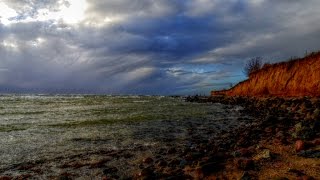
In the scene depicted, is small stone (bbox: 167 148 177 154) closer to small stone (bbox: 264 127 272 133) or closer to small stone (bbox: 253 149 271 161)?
small stone (bbox: 253 149 271 161)

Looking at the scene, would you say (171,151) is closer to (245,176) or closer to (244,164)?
(244,164)

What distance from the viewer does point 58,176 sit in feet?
33.9

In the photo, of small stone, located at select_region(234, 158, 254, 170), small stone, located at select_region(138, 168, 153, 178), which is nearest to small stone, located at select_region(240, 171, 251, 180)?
small stone, located at select_region(234, 158, 254, 170)

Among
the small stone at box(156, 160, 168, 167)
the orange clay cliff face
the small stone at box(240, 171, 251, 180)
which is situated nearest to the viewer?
the small stone at box(240, 171, 251, 180)

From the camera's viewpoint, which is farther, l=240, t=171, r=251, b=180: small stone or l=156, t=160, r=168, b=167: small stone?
l=156, t=160, r=168, b=167: small stone

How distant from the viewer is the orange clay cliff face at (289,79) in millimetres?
44781

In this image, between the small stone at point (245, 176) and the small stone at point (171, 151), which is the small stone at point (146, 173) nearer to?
the small stone at point (245, 176)

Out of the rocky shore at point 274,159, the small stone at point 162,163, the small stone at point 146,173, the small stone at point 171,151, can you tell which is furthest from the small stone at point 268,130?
the small stone at point 146,173

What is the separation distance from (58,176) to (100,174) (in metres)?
1.21

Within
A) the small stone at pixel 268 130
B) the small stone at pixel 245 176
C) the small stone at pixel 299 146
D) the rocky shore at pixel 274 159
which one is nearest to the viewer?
the small stone at pixel 245 176

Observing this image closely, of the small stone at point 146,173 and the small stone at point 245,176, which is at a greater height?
the small stone at point 245,176

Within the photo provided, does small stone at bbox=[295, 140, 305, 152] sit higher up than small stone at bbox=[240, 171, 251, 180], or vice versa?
small stone at bbox=[295, 140, 305, 152]

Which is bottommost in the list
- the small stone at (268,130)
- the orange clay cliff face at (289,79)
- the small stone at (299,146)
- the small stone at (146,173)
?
the small stone at (146,173)

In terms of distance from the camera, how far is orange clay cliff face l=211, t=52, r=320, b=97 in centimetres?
4478
